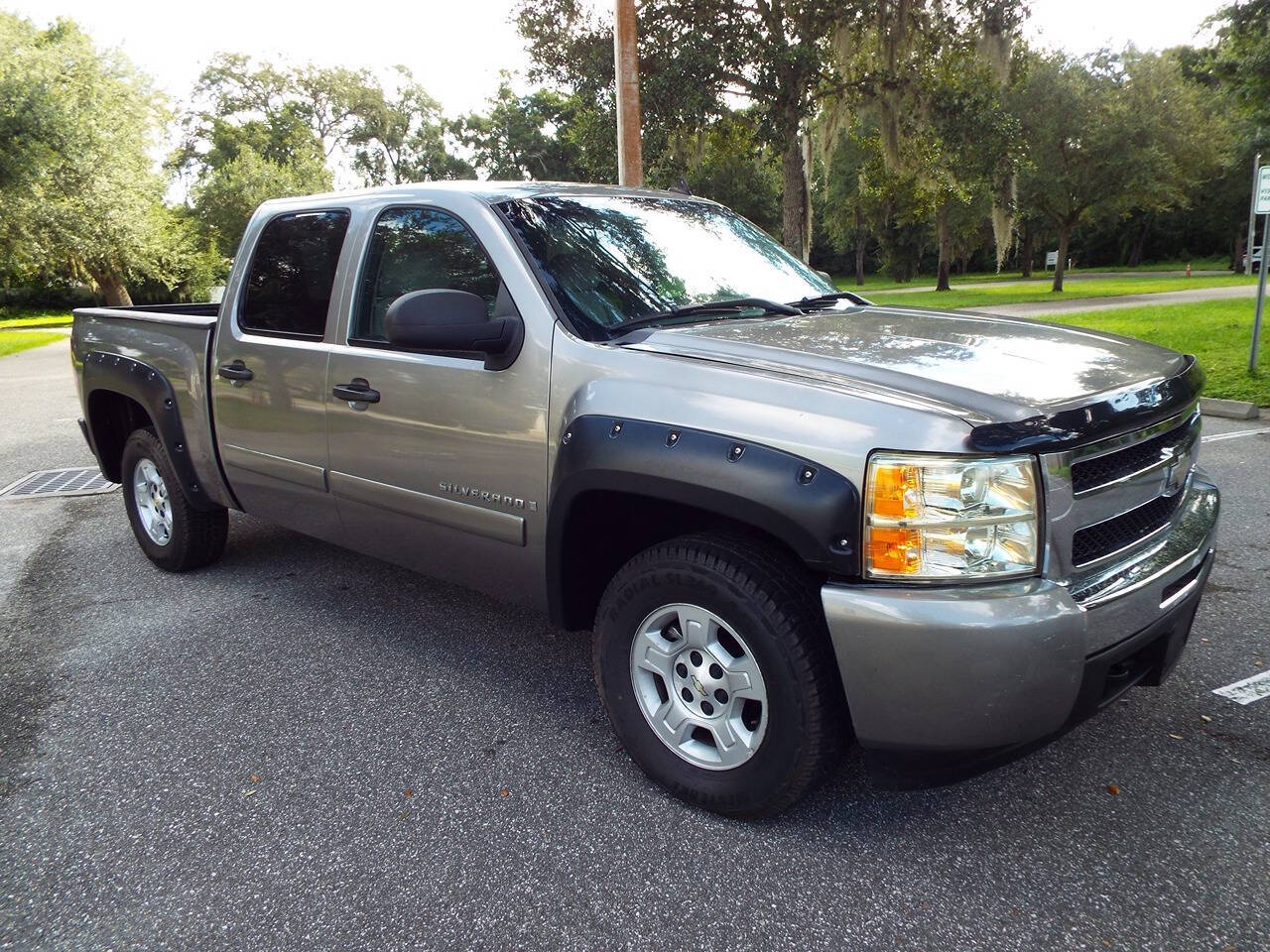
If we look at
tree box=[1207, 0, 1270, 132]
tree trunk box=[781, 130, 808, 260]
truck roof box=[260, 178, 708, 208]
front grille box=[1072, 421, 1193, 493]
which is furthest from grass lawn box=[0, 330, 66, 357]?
tree box=[1207, 0, 1270, 132]

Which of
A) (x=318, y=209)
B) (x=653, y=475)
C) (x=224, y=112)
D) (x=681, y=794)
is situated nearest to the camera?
(x=653, y=475)

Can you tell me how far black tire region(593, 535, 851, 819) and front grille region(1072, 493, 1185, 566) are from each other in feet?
2.16

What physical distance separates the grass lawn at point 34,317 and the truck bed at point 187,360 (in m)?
35.7

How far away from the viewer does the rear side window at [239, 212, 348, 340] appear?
374 cm

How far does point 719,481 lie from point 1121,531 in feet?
3.51

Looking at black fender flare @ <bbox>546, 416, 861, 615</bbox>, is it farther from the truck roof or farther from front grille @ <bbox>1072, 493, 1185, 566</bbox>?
the truck roof

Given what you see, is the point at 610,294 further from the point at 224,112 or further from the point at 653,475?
the point at 224,112

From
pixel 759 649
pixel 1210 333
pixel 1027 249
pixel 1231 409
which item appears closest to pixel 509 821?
pixel 759 649

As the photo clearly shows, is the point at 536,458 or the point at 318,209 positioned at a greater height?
the point at 318,209

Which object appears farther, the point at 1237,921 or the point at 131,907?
the point at 131,907

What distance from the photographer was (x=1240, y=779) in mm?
2736

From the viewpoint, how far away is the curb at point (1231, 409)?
8.45 metres

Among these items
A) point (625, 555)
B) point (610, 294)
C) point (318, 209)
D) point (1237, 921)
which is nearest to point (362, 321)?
point (318, 209)

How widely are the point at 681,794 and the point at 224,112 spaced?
65707mm
